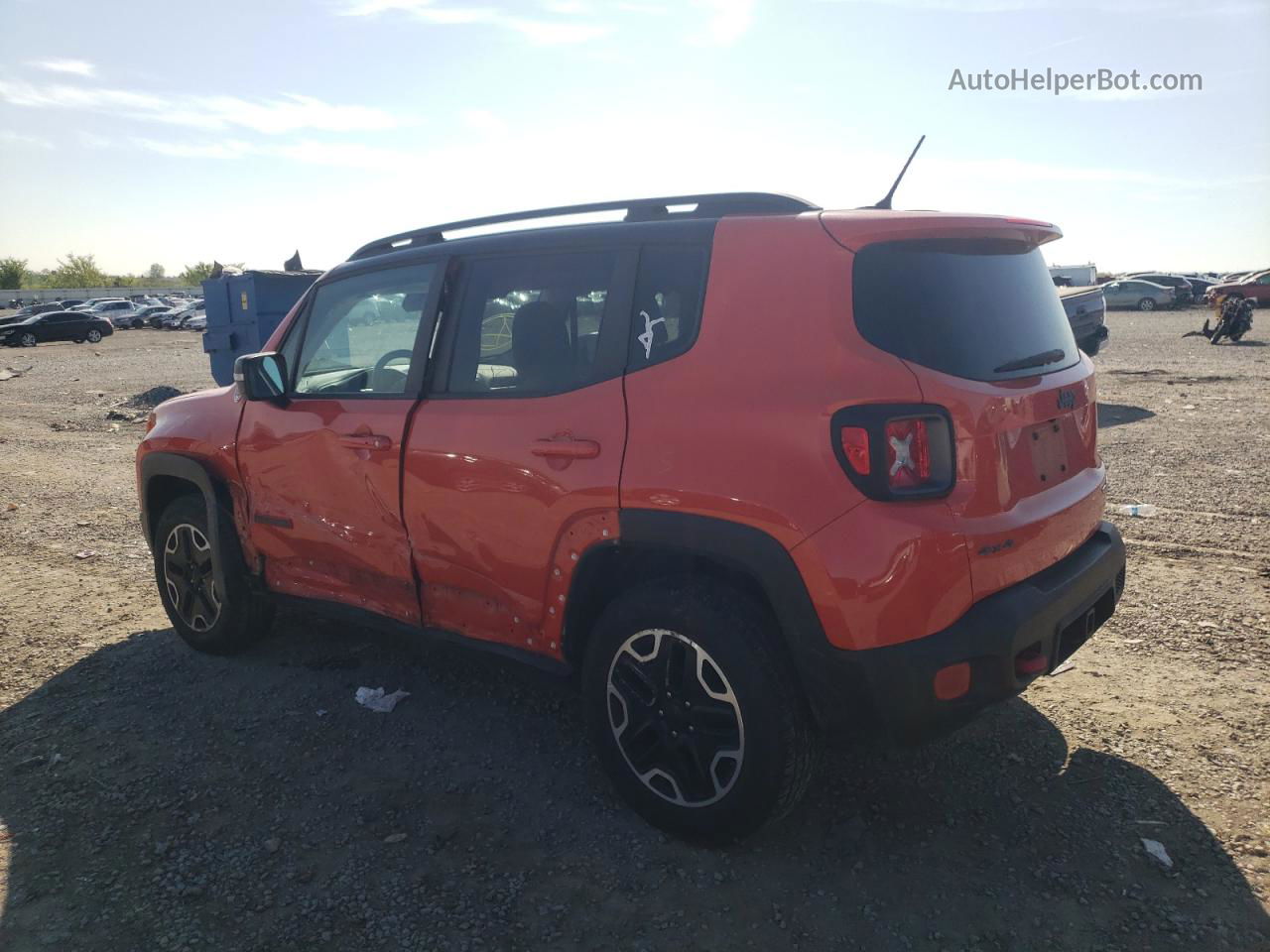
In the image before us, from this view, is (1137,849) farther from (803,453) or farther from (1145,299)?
(1145,299)

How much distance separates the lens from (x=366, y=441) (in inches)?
143

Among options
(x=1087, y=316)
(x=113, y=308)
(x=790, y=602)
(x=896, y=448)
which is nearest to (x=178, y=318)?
(x=113, y=308)

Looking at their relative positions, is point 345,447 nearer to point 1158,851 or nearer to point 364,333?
point 364,333

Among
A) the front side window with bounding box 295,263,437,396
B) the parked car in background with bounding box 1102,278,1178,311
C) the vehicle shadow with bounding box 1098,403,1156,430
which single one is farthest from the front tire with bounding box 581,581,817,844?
the parked car in background with bounding box 1102,278,1178,311

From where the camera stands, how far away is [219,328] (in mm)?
13078

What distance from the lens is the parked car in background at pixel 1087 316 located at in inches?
456

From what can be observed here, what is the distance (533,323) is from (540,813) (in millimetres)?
1718

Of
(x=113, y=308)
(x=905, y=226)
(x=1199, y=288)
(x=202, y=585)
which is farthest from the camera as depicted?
(x=113, y=308)

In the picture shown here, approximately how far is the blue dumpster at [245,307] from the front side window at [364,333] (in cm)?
898

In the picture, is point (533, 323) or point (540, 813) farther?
point (533, 323)

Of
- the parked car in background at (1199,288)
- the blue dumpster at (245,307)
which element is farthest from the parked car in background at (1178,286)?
the blue dumpster at (245,307)

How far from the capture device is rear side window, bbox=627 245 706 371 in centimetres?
287

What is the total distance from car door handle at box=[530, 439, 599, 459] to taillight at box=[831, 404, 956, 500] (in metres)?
0.82

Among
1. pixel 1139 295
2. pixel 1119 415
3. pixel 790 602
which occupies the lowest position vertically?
pixel 1119 415
